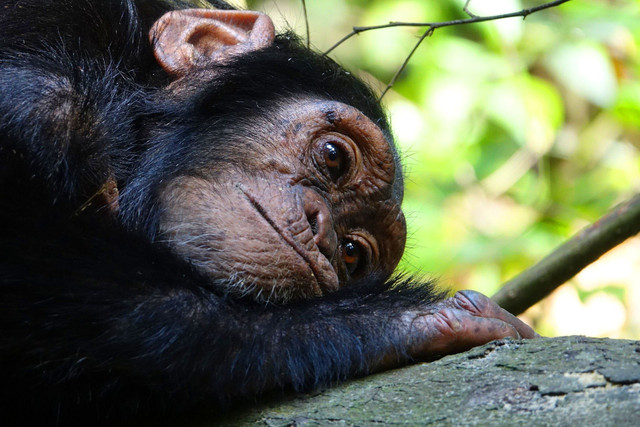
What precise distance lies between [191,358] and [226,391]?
133mm

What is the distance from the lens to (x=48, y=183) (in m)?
2.50

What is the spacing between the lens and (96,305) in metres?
2.21

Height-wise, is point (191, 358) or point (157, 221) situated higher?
point (157, 221)

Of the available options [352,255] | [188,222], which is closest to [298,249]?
[188,222]

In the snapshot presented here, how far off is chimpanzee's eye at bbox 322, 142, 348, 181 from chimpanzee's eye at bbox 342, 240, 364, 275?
0.94 ft

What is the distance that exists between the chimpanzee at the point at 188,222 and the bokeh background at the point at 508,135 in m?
3.12

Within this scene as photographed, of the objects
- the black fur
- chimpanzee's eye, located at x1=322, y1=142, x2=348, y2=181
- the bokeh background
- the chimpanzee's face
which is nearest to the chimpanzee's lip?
the chimpanzee's face

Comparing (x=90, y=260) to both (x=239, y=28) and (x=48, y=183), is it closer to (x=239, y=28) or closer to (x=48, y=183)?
(x=48, y=183)

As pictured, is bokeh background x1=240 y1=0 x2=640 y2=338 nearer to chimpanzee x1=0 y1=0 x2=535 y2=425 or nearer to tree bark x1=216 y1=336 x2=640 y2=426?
chimpanzee x1=0 y1=0 x2=535 y2=425

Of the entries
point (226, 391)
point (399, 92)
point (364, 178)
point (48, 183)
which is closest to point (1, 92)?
point (48, 183)

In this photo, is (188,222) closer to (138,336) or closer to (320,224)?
(320,224)

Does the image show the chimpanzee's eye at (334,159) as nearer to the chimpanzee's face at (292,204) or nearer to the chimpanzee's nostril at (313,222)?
the chimpanzee's face at (292,204)

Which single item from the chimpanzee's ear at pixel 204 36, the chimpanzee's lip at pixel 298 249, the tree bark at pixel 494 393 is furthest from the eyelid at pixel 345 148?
the tree bark at pixel 494 393

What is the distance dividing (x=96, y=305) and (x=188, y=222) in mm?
772
